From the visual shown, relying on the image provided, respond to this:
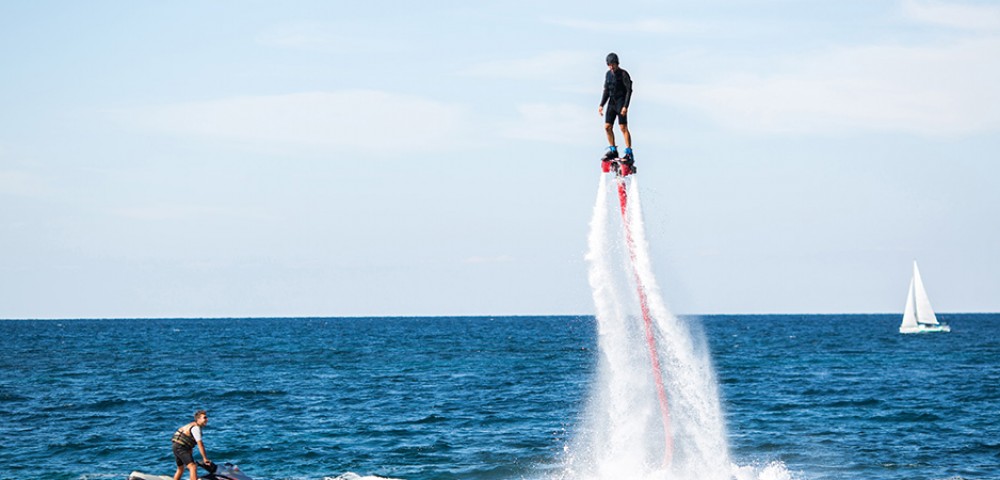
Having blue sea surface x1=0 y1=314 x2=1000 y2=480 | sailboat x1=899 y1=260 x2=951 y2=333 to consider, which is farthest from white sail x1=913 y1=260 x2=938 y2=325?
blue sea surface x1=0 y1=314 x2=1000 y2=480

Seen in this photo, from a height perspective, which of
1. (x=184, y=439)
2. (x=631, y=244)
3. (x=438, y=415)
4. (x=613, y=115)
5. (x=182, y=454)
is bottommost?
(x=438, y=415)

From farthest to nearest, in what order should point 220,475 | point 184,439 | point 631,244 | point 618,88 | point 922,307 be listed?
point 922,307
point 220,475
point 184,439
point 631,244
point 618,88

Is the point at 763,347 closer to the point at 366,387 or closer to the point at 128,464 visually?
the point at 366,387

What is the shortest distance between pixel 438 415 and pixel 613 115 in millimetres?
36091

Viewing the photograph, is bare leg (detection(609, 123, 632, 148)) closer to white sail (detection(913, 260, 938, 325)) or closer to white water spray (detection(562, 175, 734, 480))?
white water spray (detection(562, 175, 734, 480))

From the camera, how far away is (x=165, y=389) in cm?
7206

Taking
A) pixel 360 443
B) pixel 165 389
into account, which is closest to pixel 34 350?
pixel 165 389

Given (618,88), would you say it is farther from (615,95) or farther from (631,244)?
(631,244)

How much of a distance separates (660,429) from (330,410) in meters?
24.0

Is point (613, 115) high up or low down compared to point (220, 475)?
up

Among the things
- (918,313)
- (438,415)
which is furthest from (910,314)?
(438,415)

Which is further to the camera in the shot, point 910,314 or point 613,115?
point 910,314

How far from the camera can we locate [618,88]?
22.7 m

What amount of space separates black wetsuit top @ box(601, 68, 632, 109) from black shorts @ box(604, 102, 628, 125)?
0.05 meters
